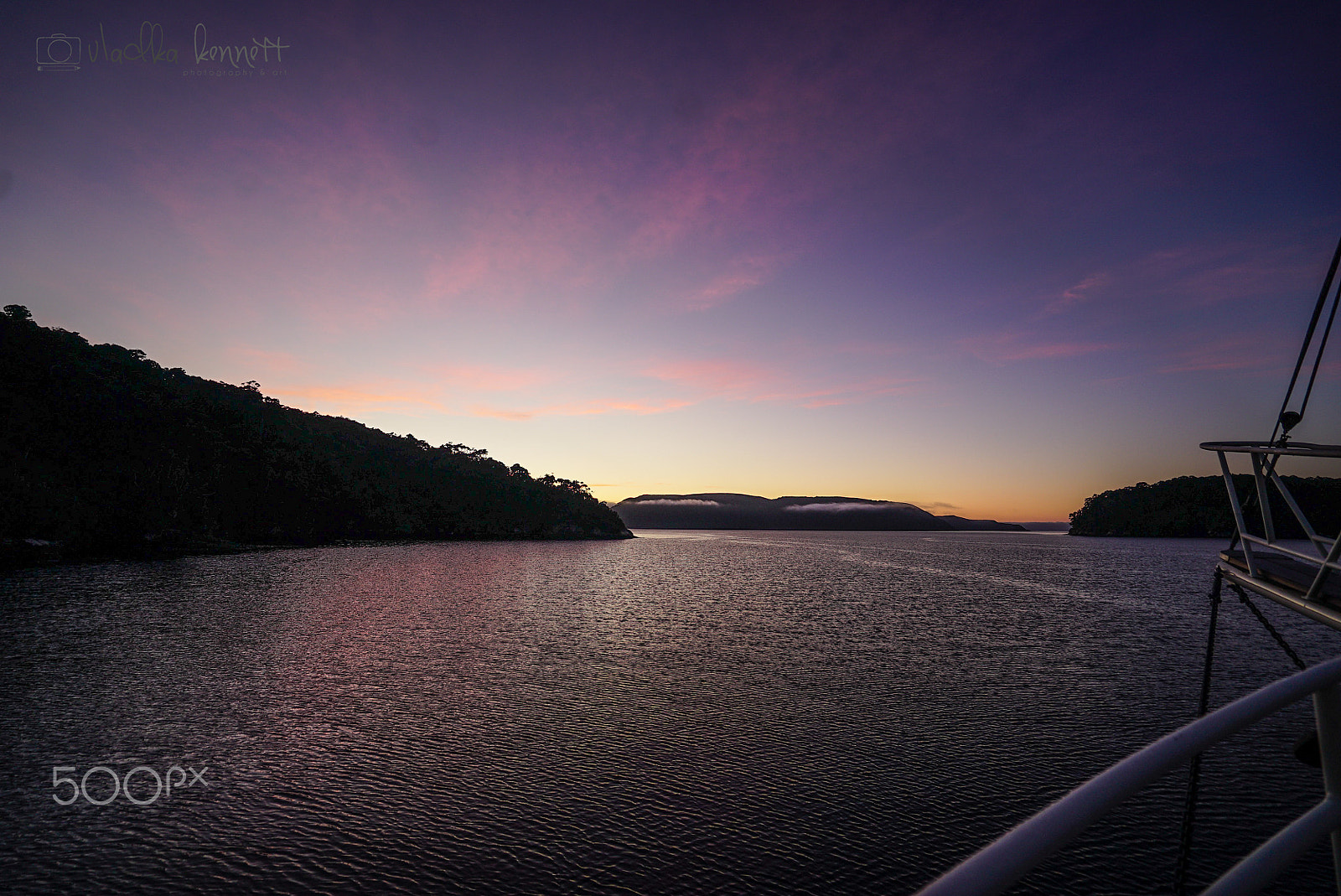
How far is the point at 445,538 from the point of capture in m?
149

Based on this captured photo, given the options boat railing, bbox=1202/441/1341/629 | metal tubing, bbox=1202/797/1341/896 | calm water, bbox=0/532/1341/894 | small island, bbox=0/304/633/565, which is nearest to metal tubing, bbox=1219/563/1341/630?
boat railing, bbox=1202/441/1341/629

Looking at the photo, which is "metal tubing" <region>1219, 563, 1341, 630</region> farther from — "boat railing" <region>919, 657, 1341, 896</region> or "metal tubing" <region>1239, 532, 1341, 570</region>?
"boat railing" <region>919, 657, 1341, 896</region>

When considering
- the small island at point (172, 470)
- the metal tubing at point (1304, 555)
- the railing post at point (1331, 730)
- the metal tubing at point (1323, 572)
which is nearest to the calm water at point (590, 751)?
the metal tubing at point (1323, 572)

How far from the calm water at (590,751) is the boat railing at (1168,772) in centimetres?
620

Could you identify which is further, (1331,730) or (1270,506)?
(1270,506)

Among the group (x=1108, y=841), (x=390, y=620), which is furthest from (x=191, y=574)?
(x=1108, y=841)

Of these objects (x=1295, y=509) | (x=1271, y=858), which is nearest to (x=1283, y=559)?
(x=1295, y=509)

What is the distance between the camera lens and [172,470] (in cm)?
8412

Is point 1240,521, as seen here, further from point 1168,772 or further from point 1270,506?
point 1168,772

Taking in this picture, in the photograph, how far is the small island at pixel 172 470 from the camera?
61719 mm

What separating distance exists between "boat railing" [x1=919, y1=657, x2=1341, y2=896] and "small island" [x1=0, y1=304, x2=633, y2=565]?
67.6 meters

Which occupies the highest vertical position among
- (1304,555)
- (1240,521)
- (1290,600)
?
(1240,521)

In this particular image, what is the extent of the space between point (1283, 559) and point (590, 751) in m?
13.0

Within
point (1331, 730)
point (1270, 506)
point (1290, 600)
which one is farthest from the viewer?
point (1270, 506)
